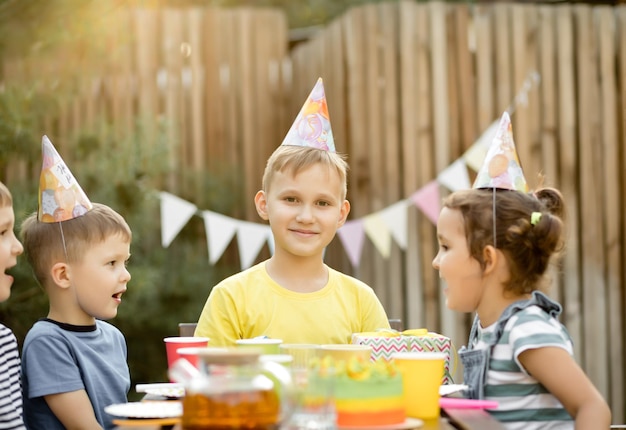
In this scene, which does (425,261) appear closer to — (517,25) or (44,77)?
(517,25)

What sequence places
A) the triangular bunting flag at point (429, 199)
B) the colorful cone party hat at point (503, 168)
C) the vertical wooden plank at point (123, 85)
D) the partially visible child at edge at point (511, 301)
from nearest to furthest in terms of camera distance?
the partially visible child at edge at point (511, 301), the colorful cone party hat at point (503, 168), the triangular bunting flag at point (429, 199), the vertical wooden plank at point (123, 85)

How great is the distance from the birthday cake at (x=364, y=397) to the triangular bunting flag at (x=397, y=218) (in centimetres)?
306

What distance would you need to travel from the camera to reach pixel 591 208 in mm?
4785

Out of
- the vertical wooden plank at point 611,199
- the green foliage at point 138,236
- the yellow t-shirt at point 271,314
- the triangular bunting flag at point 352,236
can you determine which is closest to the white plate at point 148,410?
the yellow t-shirt at point 271,314

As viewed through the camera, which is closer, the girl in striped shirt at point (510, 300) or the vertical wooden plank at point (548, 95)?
the girl in striped shirt at point (510, 300)

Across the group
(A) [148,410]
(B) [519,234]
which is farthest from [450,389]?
(A) [148,410]

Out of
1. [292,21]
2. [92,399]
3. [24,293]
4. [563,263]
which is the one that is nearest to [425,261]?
[563,263]

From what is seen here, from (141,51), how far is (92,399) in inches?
140

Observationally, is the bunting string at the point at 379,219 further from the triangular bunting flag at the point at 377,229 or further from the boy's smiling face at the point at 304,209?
the boy's smiling face at the point at 304,209

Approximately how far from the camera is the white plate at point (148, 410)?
1674mm

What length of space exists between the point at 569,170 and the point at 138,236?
7.48 feet

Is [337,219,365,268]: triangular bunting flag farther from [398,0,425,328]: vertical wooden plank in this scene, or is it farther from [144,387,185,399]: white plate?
[144,387,185,399]: white plate

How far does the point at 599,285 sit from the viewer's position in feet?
15.6

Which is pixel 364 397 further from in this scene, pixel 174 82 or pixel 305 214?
pixel 174 82
